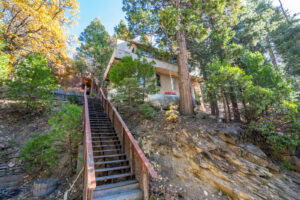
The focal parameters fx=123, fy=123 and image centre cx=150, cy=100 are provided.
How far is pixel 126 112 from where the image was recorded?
767 cm

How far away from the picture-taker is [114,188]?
345 cm

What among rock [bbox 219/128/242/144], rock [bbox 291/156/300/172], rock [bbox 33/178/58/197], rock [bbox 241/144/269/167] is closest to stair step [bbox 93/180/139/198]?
rock [bbox 33/178/58/197]

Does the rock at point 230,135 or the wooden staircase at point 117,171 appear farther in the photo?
the rock at point 230,135

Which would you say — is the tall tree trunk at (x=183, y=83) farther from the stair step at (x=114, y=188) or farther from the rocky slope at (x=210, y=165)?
the stair step at (x=114, y=188)

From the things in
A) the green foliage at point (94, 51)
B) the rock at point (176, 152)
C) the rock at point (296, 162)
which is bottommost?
the rock at point (296, 162)

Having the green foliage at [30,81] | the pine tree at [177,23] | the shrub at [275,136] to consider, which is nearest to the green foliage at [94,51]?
the green foliage at [30,81]

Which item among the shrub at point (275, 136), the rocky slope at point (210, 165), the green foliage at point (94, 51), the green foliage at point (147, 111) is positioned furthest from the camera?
the green foliage at point (94, 51)

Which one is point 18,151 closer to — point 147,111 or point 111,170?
point 111,170

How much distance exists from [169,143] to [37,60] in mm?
9436

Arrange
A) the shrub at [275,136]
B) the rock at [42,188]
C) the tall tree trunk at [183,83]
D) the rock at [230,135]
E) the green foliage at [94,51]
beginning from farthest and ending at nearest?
the green foliage at [94,51] < the tall tree trunk at [183,83] < the rock at [230,135] < the shrub at [275,136] < the rock at [42,188]

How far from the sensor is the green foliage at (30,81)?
296 inches

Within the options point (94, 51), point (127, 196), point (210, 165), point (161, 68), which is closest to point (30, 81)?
point (127, 196)

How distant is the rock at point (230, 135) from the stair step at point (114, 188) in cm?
386

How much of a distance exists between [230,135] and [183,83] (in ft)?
12.0
